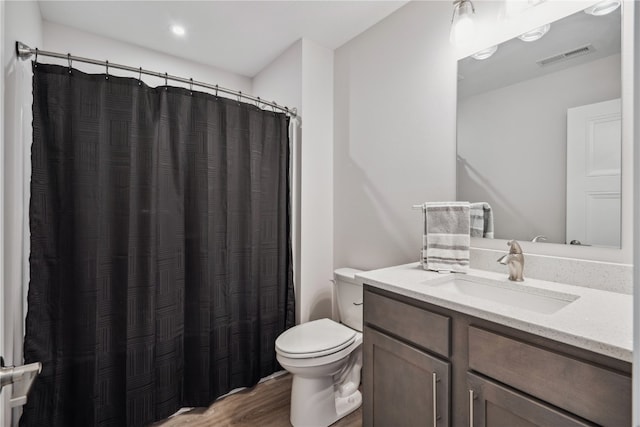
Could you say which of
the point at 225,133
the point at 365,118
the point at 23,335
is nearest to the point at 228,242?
the point at 225,133

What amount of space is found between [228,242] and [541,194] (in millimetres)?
1684

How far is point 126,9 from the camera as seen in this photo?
6.26 feet

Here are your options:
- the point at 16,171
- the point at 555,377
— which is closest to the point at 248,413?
the point at 555,377

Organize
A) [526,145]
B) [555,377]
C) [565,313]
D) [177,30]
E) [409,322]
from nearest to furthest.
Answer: [555,377] < [565,313] < [409,322] < [526,145] < [177,30]

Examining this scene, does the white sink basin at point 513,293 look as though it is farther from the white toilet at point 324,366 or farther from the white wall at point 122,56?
the white wall at point 122,56

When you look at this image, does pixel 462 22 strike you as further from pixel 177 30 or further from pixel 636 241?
pixel 177 30

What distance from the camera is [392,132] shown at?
1.98m

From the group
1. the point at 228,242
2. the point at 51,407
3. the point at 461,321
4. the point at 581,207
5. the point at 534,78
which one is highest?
the point at 534,78

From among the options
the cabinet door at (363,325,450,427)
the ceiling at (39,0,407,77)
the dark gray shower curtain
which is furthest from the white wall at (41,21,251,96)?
the cabinet door at (363,325,450,427)

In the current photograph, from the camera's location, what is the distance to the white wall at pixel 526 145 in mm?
1268

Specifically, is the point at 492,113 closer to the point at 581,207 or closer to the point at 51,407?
the point at 581,207

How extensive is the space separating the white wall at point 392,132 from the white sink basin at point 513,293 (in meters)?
0.42

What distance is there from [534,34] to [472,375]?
1.45 meters

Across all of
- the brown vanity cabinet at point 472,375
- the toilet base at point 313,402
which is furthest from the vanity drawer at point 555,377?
the toilet base at point 313,402
